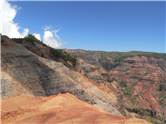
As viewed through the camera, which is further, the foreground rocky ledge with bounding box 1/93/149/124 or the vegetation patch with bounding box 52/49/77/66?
the vegetation patch with bounding box 52/49/77/66

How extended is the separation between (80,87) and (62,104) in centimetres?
1466

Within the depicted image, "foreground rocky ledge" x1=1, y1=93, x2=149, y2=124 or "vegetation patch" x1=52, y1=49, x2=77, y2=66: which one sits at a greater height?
"vegetation patch" x1=52, y1=49, x2=77, y2=66

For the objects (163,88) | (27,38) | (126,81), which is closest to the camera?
(27,38)

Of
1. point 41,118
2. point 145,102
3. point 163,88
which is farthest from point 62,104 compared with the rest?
point 163,88

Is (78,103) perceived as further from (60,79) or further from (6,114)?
(60,79)

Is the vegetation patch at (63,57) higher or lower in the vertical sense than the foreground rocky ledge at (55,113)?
higher

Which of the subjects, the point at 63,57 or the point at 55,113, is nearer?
the point at 55,113

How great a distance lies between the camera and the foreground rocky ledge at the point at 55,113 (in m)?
26.6

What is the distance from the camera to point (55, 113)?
29234 mm

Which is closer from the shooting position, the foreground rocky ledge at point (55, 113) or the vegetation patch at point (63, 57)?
the foreground rocky ledge at point (55, 113)

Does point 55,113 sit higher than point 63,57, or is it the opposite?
point 63,57

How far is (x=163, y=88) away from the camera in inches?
5876

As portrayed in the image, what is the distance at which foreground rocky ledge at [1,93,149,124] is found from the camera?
26650mm

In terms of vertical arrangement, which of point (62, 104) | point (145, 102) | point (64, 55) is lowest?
point (145, 102)
